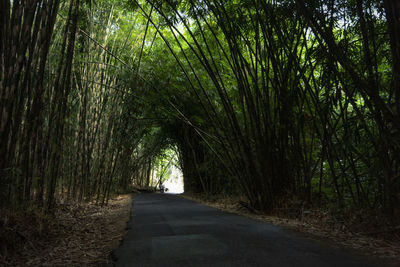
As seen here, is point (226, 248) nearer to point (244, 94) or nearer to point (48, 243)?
point (48, 243)

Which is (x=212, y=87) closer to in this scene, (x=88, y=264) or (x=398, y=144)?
(x=398, y=144)

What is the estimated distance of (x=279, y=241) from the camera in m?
1.91

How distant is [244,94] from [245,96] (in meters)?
0.02

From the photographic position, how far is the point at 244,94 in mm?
3314

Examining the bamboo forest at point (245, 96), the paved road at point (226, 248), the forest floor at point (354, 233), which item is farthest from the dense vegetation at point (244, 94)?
the paved road at point (226, 248)

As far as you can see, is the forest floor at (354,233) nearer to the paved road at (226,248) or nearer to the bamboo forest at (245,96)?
the bamboo forest at (245,96)

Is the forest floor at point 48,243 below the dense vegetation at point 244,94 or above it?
below

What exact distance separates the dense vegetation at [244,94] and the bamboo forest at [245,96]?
1 centimetres

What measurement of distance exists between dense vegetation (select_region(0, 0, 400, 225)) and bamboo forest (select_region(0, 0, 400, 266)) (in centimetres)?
1

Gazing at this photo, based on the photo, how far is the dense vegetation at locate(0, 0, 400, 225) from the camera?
2.04 m

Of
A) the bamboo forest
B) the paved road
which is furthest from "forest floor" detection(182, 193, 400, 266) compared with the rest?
the paved road

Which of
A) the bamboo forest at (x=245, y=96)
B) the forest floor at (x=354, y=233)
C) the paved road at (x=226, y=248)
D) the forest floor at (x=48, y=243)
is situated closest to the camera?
the paved road at (x=226, y=248)

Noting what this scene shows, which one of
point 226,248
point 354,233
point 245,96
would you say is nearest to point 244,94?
point 245,96

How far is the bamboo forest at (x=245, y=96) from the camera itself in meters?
2.04
